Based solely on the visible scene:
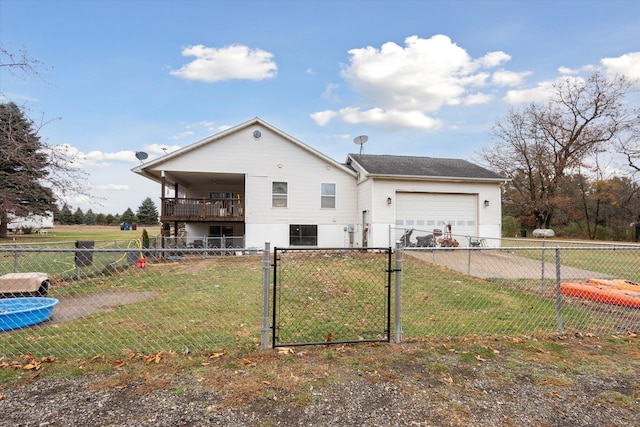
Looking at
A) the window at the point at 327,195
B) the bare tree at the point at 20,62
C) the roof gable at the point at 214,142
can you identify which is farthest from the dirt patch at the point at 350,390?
the roof gable at the point at 214,142

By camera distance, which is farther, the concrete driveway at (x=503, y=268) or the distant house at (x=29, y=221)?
the concrete driveway at (x=503, y=268)

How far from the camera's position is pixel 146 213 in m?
60.6

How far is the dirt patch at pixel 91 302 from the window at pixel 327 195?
32.5ft

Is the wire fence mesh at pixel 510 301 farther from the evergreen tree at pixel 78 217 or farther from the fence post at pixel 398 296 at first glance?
the evergreen tree at pixel 78 217

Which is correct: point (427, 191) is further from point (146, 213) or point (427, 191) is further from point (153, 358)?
point (146, 213)

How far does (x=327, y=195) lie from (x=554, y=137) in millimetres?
25471

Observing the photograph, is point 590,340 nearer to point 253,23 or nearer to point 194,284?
point 194,284

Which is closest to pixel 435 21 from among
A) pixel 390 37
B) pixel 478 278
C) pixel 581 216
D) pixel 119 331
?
pixel 390 37

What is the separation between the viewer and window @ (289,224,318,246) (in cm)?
1574

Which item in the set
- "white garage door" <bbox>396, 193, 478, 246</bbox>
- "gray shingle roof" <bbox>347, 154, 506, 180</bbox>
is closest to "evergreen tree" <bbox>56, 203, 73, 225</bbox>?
"gray shingle roof" <bbox>347, 154, 506, 180</bbox>

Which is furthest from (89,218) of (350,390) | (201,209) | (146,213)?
(350,390)

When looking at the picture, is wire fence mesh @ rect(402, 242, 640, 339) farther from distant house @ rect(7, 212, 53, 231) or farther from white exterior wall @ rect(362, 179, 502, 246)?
distant house @ rect(7, 212, 53, 231)

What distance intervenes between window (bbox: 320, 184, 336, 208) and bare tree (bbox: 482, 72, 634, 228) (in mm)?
22959

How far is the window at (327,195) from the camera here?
16094 mm
